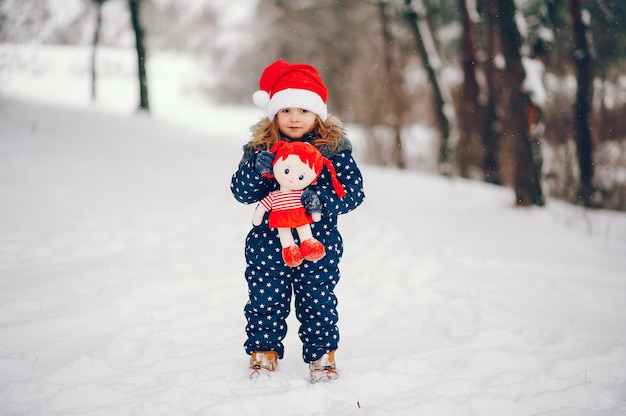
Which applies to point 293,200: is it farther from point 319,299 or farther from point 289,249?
point 319,299

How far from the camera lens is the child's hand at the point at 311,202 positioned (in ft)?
6.97

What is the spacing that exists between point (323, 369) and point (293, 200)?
85 centimetres

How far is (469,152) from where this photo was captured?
1077cm

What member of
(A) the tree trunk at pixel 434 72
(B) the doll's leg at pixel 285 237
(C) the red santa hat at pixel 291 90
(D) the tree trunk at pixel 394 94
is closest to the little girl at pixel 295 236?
(C) the red santa hat at pixel 291 90

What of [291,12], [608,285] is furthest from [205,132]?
[608,285]

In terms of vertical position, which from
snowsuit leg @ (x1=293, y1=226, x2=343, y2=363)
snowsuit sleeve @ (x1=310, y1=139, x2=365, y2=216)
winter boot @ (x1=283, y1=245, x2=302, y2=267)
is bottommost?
snowsuit leg @ (x1=293, y1=226, x2=343, y2=363)

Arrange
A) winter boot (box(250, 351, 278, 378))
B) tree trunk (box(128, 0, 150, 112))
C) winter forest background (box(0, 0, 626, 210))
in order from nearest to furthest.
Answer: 1. winter boot (box(250, 351, 278, 378))
2. winter forest background (box(0, 0, 626, 210))
3. tree trunk (box(128, 0, 150, 112))

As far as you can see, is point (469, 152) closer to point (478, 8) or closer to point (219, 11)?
point (478, 8)

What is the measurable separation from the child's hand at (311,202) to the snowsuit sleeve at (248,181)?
229mm

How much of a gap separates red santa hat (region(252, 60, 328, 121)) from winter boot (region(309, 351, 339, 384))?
1171mm

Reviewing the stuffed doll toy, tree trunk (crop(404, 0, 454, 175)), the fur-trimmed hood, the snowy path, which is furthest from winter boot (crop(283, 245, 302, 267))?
tree trunk (crop(404, 0, 454, 175))

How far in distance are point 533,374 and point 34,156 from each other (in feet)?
22.4

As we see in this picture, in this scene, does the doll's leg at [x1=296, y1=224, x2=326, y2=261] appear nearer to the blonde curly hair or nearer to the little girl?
the little girl

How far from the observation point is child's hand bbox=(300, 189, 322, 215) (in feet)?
6.97
